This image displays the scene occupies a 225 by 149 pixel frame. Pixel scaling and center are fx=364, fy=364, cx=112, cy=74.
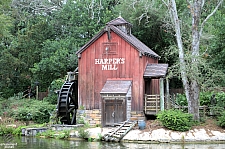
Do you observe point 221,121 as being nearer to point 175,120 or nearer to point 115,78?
point 175,120

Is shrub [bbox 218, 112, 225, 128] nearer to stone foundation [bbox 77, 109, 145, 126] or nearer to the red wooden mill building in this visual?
the red wooden mill building

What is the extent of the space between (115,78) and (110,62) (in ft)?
3.47

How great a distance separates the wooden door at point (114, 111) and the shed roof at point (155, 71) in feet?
7.68

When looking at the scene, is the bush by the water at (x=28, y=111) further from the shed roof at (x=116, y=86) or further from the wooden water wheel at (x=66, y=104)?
the shed roof at (x=116, y=86)

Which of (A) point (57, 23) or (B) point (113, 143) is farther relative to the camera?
(A) point (57, 23)

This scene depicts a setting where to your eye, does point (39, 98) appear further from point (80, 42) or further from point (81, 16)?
point (81, 16)

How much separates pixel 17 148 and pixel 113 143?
4.78 metres

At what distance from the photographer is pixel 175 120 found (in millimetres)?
19328

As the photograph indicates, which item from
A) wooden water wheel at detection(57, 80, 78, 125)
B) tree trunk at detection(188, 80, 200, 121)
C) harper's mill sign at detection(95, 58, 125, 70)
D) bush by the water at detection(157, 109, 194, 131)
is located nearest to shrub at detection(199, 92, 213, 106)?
tree trunk at detection(188, 80, 200, 121)

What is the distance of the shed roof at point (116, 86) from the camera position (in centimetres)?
2152

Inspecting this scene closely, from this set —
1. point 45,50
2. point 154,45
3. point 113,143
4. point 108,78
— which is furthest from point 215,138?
point 45,50

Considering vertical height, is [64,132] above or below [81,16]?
below

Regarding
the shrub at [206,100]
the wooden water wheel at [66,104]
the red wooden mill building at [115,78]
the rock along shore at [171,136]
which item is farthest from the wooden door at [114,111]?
the shrub at [206,100]

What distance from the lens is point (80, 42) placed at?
33344 mm
